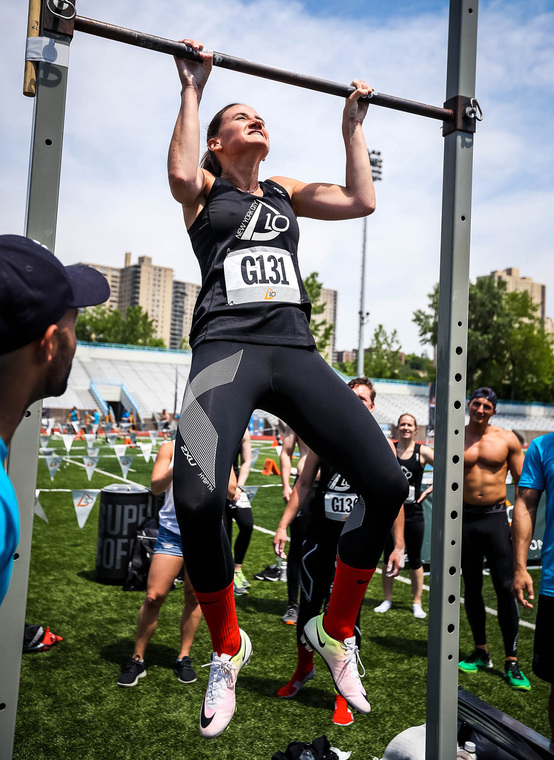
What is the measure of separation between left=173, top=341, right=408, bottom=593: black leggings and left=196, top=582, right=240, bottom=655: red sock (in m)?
0.04

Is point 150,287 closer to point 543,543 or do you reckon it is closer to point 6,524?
point 543,543

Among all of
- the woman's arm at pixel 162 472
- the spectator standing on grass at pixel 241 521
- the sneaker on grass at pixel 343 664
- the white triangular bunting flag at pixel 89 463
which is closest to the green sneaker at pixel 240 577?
the spectator standing on grass at pixel 241 521

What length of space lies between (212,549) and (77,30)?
1998 mm

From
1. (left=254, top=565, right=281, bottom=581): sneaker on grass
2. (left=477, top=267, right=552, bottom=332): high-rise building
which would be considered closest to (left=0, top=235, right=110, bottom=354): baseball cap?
(left=254, top=565, right=281, bottom=581): sneaker on grass

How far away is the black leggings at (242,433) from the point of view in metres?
2.24

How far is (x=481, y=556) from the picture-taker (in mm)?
5633

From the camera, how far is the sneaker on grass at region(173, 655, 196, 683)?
488 centimetres

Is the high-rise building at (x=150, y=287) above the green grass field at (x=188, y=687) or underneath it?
above

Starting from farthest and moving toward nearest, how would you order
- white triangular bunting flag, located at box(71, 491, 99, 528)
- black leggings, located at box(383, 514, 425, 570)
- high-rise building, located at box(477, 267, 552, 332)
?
high-rise building, located at box(477, 267, 552, 332) → white triangular bunting flag, located at box(71, 491, 99, 528) → black leggings, located at box(383, 514, 425, 570)

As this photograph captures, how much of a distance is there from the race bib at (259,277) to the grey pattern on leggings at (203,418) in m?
0.25

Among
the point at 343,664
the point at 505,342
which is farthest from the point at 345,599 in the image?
the point at 505,342

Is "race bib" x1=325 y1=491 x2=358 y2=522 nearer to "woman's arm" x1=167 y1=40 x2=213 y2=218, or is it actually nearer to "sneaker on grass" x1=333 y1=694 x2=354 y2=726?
"sneaker on grass" x1=333 y1=694 x2=354 y2=726

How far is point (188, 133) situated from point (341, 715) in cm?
383

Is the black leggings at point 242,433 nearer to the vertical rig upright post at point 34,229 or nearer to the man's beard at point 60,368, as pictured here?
the vertical rig upright post at point 34,229
